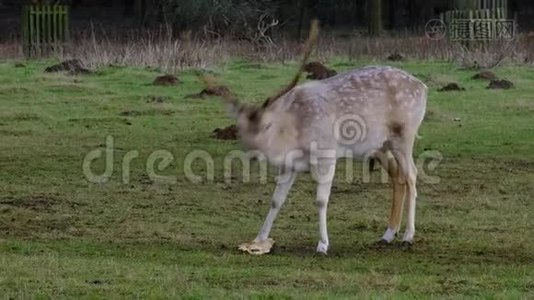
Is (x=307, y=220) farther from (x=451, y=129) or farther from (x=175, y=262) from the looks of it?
(x=451, y=129)

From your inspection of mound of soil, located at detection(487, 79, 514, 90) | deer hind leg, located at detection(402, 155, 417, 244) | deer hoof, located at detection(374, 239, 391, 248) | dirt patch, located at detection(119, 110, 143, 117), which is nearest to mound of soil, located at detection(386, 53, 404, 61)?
mound of soil, located at detection(487, 79, 514, 90)

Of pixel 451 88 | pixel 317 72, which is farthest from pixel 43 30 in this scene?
pixel 451 88

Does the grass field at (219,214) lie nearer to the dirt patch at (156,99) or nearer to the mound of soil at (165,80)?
the dirt patch at (156,99)

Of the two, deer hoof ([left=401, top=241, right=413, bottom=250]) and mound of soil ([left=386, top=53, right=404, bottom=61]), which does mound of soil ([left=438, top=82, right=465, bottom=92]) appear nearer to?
mound of soil ([left=386, top=53, right=404, bottom=61])

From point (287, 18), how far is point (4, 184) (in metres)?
35.4

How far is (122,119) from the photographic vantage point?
1819 centimetres

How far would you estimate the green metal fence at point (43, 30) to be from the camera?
98.9 ft

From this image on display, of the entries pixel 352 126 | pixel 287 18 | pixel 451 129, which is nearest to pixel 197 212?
pixel 352 126

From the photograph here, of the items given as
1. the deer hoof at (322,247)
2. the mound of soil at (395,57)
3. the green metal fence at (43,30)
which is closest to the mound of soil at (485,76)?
the mound of soil at (395,57)

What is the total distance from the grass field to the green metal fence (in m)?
9.96

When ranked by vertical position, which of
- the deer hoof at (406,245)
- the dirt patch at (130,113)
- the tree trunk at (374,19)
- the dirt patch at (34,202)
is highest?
the deer hoof at (406,245)

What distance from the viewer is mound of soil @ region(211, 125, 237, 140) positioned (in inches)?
642

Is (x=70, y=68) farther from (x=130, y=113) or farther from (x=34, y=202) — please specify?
(x=34, y=202)

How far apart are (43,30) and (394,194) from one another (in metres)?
22.2
